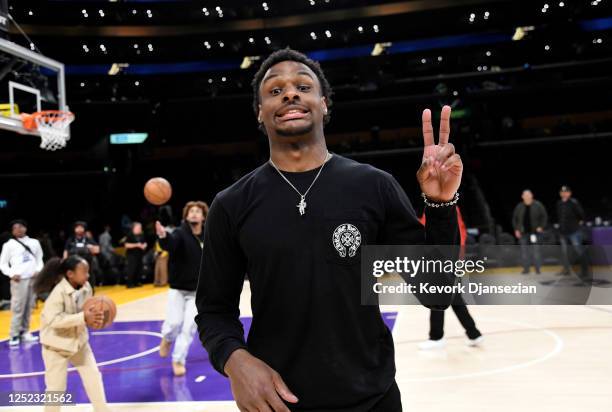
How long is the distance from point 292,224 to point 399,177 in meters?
20.3

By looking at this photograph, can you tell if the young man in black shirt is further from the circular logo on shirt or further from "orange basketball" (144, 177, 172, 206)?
"orange basketball" (144, 177, 172, 206)

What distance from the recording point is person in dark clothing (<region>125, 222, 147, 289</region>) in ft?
49.4

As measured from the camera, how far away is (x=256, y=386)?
1589 mm

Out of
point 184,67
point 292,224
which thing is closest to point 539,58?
point 184,67

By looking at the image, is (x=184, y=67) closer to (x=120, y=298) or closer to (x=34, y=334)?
(x=120, y=298)

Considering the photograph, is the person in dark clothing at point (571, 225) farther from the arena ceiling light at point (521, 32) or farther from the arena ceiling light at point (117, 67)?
the arena ceiling light at point (117, 67)

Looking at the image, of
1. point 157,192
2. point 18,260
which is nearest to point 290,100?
point 157,192

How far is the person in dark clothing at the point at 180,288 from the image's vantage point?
5.83 meters

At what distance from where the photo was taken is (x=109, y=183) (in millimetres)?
22531

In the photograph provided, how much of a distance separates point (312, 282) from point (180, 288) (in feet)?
14.7

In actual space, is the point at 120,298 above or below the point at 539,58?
below

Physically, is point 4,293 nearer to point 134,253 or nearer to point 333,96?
point 134,253

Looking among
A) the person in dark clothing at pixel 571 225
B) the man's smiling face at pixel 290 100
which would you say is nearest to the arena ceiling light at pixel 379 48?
the person in dark clothing at pixel 571 225

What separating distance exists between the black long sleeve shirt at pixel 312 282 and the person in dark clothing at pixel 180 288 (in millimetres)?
4186
